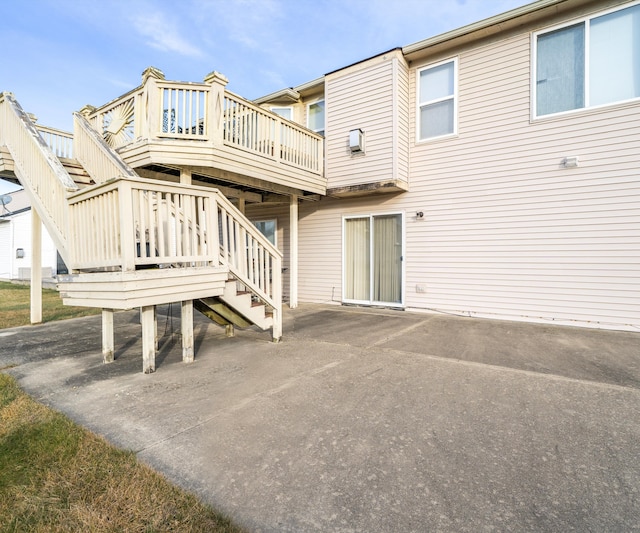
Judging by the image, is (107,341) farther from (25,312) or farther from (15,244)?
(15,244)

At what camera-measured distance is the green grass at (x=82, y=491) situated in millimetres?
1574

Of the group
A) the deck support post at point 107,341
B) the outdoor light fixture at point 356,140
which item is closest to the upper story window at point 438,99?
the outdoor light fixture at point 356,140

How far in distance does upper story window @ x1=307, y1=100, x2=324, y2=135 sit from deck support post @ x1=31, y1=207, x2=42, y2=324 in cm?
645

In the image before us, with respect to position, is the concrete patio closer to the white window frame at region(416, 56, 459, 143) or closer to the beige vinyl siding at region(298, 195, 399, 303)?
the beige vinyl siding at region(298, 195, 399, 303)

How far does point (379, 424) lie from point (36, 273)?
23.7 feet

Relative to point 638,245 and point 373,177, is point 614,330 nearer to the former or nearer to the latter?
point 638,245

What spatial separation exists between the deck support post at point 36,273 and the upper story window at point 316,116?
6450 millimetres

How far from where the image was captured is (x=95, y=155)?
5.68m

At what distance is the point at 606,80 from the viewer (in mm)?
5613

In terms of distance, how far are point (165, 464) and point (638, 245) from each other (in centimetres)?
703

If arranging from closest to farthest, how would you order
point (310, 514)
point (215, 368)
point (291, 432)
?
point (310, 514) → point (291, 432) → point (215, 368)

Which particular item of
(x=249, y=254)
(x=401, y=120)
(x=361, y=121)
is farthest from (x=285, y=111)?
(x=249, y=254)

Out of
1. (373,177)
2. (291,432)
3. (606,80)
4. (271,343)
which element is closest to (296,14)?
(373,177)

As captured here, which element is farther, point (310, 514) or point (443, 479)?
point (443, 479)
